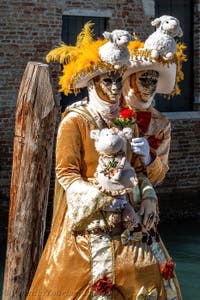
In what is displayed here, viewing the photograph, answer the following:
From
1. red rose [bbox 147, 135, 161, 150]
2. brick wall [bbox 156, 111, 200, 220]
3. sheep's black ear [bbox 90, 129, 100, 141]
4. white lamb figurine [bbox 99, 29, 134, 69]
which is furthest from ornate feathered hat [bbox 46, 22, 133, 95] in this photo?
brick wall [bbox 156, 111, 200, 220]

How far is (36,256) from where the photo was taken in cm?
638

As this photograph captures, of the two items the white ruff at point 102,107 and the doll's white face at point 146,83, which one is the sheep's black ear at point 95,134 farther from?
the doll's white face at point 146,83

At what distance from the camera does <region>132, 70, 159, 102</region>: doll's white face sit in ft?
18.6

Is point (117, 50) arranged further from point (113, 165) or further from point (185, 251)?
point (185, 251)

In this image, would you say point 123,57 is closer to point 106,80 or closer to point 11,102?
point 106,80

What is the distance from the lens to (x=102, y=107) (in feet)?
18.0

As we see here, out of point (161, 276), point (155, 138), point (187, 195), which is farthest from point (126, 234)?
point (187, 195)

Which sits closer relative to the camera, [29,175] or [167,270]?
[167,270]

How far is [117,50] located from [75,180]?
30.5 inches

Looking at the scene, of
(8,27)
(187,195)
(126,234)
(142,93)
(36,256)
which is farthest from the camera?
(187,195)

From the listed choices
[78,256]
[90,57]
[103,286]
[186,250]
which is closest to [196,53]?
[186,250]

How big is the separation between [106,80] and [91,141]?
37cm

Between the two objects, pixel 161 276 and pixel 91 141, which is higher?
pixel 91 141

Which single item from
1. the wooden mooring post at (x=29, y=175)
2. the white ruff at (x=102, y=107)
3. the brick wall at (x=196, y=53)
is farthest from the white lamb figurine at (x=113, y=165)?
the brick wall at (x=196, y=53)
